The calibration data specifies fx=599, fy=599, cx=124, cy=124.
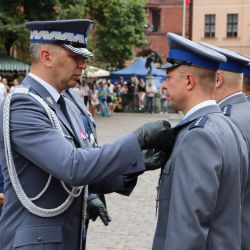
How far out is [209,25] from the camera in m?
53.4

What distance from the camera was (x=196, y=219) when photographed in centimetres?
254

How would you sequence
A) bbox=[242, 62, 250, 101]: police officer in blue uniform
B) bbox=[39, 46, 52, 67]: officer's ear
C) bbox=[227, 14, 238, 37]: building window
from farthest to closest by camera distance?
bbox=[227, 14, 238, 37]: building window → bbox=[242, 62, 250, 101]: police officer in blue uniform → bbox=[39, 46, 52, 67]: officer's ear

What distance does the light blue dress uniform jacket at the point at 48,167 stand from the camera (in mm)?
2762

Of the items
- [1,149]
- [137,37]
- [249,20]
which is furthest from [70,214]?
[249,20]

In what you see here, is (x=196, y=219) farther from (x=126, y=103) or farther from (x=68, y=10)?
(x=126, y=103)

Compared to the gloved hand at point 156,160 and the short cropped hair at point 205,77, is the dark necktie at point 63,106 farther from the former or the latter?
the short cropped hair at point 205,77

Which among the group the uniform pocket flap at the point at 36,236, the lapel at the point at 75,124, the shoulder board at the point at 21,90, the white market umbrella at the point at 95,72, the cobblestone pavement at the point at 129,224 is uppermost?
the shoulder board at the point at 21,90

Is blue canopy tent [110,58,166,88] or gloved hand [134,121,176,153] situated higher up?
gloved hand [134,121,176,153]

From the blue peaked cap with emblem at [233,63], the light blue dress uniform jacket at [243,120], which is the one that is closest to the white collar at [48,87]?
the light blue dress uniform jacket at [243,120]

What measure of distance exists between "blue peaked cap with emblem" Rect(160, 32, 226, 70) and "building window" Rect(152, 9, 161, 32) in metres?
55.8

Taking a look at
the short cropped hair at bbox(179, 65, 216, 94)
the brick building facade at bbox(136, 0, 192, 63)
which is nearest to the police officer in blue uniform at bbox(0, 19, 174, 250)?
the short cropped hair at bbox(179, 65, 216, 94)

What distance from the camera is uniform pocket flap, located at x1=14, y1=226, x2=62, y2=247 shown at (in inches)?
114

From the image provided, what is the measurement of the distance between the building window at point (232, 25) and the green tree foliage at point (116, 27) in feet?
70.5

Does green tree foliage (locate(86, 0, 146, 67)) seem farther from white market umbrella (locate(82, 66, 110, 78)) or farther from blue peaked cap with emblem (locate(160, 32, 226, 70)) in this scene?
blue peaked cap with emblem (locate(160, 32, 226, 70))
